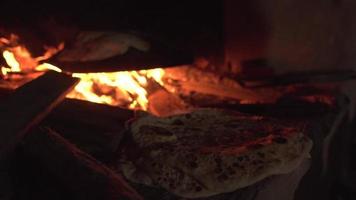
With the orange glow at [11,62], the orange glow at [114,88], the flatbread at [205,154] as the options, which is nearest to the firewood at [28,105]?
the flatbread at [205,154]

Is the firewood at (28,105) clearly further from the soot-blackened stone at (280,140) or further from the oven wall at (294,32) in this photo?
the oven wall at (294,32)

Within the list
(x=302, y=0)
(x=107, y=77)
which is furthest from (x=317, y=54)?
(x=107, y=77)

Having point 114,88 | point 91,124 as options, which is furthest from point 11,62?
point 91,124

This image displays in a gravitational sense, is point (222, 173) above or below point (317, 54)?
below

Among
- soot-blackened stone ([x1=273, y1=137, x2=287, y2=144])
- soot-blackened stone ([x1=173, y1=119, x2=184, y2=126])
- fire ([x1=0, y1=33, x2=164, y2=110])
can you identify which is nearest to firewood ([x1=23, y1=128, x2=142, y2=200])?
soot-blackened stone ([x1=173, y1=119, x2=184, y2=126])

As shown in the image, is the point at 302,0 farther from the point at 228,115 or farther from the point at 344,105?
the point at 228,115
